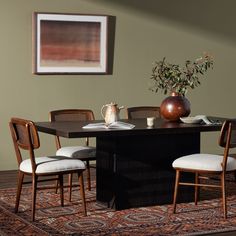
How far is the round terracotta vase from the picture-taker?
5809 millimetres

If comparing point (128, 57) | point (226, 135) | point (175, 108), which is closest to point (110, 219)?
point (226, 135)

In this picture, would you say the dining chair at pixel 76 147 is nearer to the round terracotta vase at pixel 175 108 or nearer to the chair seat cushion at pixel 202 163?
the round terracotta vase at pixel 175 108

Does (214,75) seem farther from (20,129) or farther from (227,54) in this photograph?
(20,129)

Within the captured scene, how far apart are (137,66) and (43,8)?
1.36 metres

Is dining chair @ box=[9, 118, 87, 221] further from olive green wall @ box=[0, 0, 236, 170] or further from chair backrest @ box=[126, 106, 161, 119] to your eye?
olive green wall @ box=[0, 0, 236, 170]

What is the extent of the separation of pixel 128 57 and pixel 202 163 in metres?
3.09

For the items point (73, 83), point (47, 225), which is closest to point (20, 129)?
point (47, 225)

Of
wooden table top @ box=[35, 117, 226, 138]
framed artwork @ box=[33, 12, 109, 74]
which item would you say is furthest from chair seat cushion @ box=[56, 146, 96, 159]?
framed artwork @ box=[33, 12, 109, 74]

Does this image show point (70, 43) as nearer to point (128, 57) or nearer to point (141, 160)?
point (128, 57)

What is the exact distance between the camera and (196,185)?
210 inches

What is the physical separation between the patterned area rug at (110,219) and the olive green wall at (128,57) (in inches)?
74.9

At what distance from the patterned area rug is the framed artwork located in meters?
2.13

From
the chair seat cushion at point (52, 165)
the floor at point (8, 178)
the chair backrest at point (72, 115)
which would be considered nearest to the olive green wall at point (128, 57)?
the floor at point (8, 178)

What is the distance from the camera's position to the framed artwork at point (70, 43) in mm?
7465
